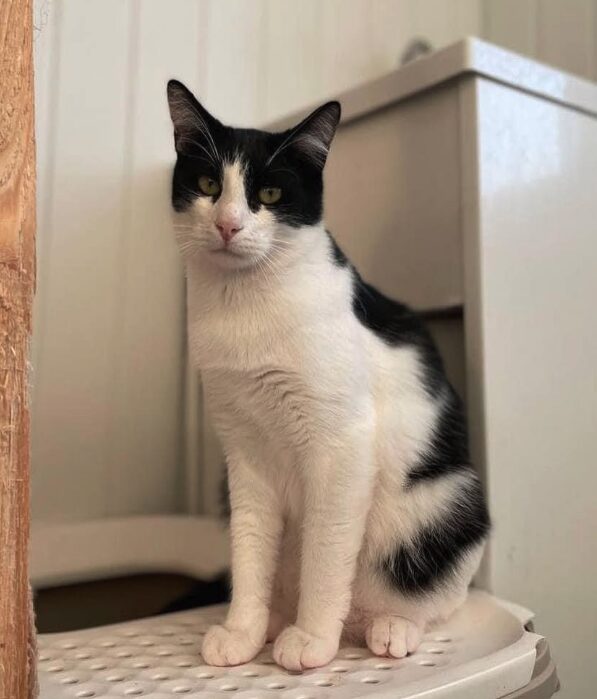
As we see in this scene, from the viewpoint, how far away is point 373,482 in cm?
86

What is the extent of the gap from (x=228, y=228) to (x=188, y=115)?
17 centimetres

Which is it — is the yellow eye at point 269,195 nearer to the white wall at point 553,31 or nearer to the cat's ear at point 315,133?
the cat's ear at point 315,133

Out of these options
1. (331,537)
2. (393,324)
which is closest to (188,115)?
(393,324)

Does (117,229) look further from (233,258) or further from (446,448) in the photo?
(446,448)

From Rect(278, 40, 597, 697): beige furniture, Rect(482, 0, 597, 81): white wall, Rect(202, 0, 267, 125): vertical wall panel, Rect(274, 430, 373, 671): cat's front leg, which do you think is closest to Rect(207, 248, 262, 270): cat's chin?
Rect(274, 430, 373, 671): cat's front leg

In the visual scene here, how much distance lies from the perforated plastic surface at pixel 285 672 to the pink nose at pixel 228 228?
1.51 feet

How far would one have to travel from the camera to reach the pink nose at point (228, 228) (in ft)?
2.52

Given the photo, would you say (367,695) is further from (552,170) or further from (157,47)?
(157,47)

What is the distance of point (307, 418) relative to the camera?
0.83m

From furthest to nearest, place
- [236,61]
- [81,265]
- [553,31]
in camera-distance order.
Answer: [553,31]
[236,61]
[81,265]

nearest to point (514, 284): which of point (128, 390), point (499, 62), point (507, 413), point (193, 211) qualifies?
point (507, 413)

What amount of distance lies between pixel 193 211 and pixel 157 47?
803mm

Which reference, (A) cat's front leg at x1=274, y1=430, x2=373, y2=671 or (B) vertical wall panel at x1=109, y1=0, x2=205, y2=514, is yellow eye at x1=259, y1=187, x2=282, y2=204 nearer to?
(A) cat's front leg at x1=274, y1=430, x2=373, y2=671

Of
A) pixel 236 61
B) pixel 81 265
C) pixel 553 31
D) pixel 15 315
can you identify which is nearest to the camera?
pixel 15 315
